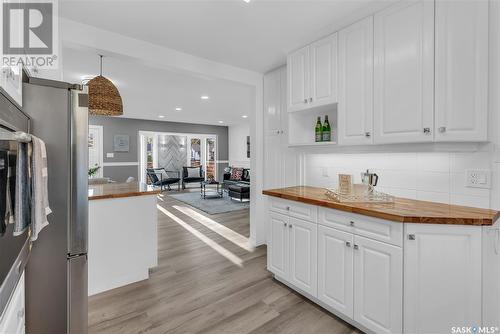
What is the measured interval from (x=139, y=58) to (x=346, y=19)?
1978mm

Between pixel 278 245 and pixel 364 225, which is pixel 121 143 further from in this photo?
pixel 364 225

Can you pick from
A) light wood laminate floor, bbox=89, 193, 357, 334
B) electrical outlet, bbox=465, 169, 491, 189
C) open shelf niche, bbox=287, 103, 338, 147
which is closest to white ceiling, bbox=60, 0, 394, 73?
open shelf niche, bbox=287, 103, 338, 147

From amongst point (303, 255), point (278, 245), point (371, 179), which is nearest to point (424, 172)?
point (371, 179)

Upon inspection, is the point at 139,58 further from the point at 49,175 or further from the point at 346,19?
the point at 346,19

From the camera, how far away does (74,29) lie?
2.09 metres

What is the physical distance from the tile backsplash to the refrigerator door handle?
7.21 ft

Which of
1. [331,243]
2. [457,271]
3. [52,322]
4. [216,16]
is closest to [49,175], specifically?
[52,322]

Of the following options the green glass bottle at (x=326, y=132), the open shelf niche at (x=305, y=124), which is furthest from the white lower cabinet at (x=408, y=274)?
the open shelf niche at (x=305, y=124)

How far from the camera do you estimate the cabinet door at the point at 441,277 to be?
1402 millimetres

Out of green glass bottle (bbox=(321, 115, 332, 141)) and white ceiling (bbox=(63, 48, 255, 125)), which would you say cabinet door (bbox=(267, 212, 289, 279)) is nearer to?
green glass bottle (bbox=(321, 115, 332, 141))

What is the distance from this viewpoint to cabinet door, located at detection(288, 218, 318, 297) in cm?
203

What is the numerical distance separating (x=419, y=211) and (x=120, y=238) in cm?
253

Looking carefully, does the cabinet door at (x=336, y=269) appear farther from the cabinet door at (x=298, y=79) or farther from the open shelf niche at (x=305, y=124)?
the cabinet door at (x=298, y=79)
